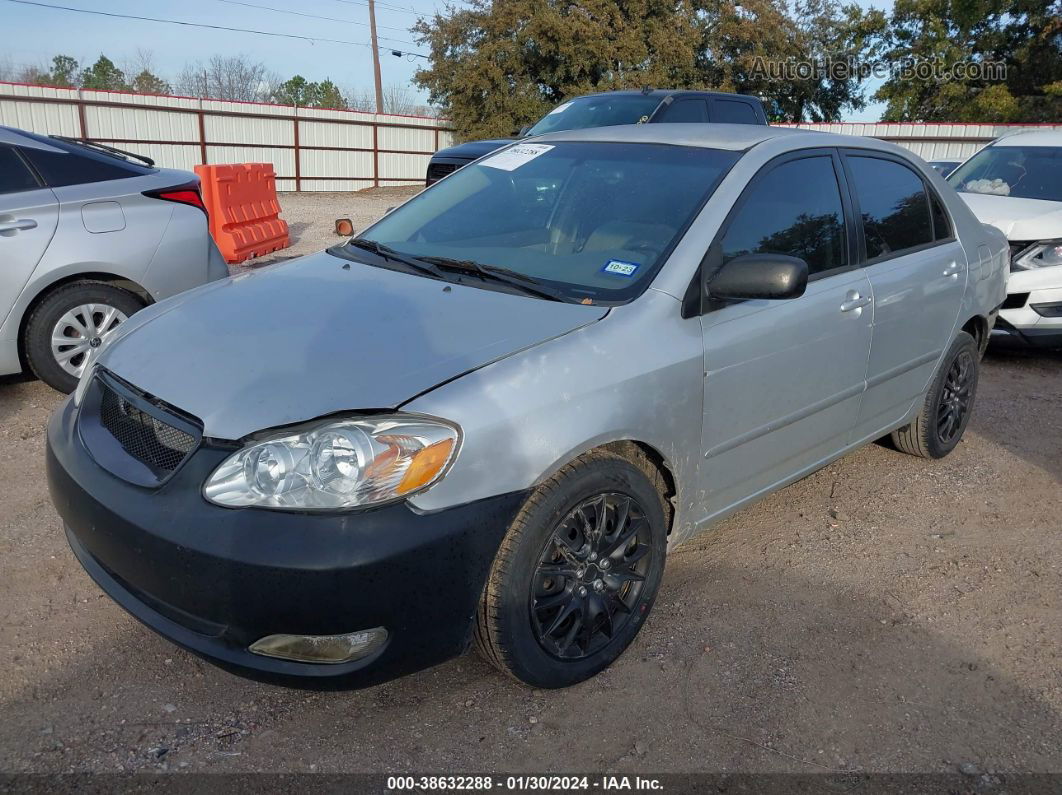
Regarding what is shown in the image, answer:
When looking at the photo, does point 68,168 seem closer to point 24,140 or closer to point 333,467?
point 24,140

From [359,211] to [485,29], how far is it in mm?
16876

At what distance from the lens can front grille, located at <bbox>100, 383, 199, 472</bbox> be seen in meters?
2.32

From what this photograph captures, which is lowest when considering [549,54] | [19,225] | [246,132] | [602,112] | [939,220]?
[19,225]

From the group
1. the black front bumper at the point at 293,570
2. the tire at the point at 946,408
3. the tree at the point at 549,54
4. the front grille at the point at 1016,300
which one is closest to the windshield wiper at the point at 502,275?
the black front bumper at the point at 293,570

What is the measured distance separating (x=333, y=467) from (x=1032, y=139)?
8.53 metres

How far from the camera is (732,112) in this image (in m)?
10.5

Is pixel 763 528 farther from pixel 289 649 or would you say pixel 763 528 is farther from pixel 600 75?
pixel 600 75

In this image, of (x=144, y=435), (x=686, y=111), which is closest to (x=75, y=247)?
(x=144, y=435)

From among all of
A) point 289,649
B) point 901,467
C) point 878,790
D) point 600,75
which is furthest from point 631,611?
point 600,75

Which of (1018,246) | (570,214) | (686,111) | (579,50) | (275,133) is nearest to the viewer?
(570,214)

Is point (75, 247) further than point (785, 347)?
Yes

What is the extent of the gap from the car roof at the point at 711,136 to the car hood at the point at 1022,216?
3.53m

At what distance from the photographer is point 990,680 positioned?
2.82 m

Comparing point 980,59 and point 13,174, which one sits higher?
point 980,59
